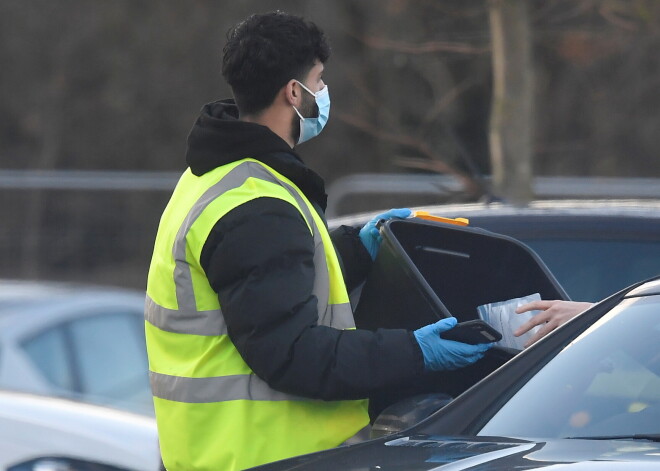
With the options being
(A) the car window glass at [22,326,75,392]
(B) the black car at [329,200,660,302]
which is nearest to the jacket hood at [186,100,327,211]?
(B) the black car at [329,200,660,302]

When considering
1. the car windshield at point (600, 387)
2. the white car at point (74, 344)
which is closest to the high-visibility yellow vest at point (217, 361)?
the car windshield at point (600, 387)

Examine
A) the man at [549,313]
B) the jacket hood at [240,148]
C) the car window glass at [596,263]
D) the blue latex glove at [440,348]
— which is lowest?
the blue latex glove at [440,348]

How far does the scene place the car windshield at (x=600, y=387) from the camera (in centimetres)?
265

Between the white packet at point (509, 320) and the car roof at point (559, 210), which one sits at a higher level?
the car roof at point (559, 210)

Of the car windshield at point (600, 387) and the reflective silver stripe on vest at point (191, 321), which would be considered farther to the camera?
the reflective silver stripe on vest at point (191, 321)

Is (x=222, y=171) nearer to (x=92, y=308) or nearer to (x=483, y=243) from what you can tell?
(x=483, y=243)

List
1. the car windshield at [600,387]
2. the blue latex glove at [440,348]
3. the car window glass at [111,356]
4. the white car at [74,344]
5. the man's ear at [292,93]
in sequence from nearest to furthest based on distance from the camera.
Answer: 1. the car windshield at [600,387]
2. the blue latex glove at [440,348]
3. the man's ear at [292,93]
4. the white car at [74,344]
5. the car window glass at [111,356]

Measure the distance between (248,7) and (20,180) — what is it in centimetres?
513

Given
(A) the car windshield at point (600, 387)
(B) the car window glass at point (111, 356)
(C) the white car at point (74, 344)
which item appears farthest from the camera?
(B) the car window glass at point (111, 356)

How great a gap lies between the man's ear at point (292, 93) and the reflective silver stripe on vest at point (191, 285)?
0.67 ft

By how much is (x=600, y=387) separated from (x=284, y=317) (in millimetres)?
729

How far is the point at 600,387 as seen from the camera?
2.75 meters

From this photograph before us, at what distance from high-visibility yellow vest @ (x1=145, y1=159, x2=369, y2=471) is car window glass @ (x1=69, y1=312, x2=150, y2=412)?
3.75 m

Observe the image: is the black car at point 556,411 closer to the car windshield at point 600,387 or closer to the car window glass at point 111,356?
the car windshield at point 600,387
